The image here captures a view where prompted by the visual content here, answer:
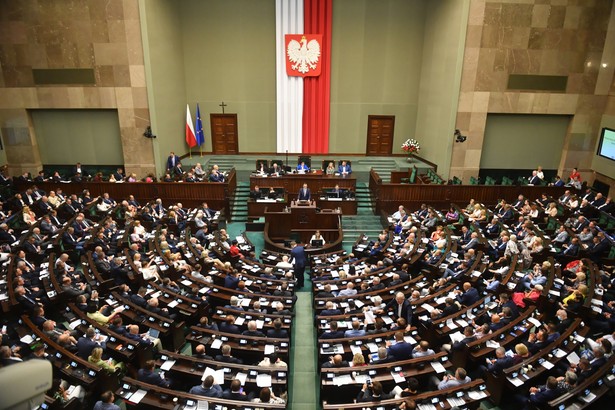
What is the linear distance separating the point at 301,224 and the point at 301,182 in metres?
2.89

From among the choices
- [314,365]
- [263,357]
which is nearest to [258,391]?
[263,357]

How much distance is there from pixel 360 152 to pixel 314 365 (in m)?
15.0

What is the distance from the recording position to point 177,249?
1166cm

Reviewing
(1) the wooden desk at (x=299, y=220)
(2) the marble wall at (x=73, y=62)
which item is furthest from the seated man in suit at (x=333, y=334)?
(2) the marble wall at (x=73, y=62)

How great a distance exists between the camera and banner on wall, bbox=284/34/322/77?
65.3 feet

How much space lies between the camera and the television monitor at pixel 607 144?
55.1 ft

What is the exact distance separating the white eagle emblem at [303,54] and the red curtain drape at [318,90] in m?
0.37

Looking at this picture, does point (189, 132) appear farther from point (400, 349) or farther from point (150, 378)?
point (400, 349)

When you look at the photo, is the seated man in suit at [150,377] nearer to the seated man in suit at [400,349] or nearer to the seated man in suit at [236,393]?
the seated man in suit at [236,393]

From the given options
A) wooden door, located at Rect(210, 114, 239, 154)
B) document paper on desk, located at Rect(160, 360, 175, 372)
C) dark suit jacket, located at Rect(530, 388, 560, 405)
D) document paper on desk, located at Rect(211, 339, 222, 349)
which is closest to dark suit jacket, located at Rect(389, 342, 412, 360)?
dark suit jacket, located at Rect(530, 388, 560, 405)

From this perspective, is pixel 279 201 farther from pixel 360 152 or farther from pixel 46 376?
pixel 46 376

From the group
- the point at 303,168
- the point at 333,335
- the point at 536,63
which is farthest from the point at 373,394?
the point at 536,63

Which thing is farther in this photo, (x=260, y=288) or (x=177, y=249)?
(x=177, y=249)

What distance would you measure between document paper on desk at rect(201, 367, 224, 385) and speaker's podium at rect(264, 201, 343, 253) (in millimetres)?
7074
